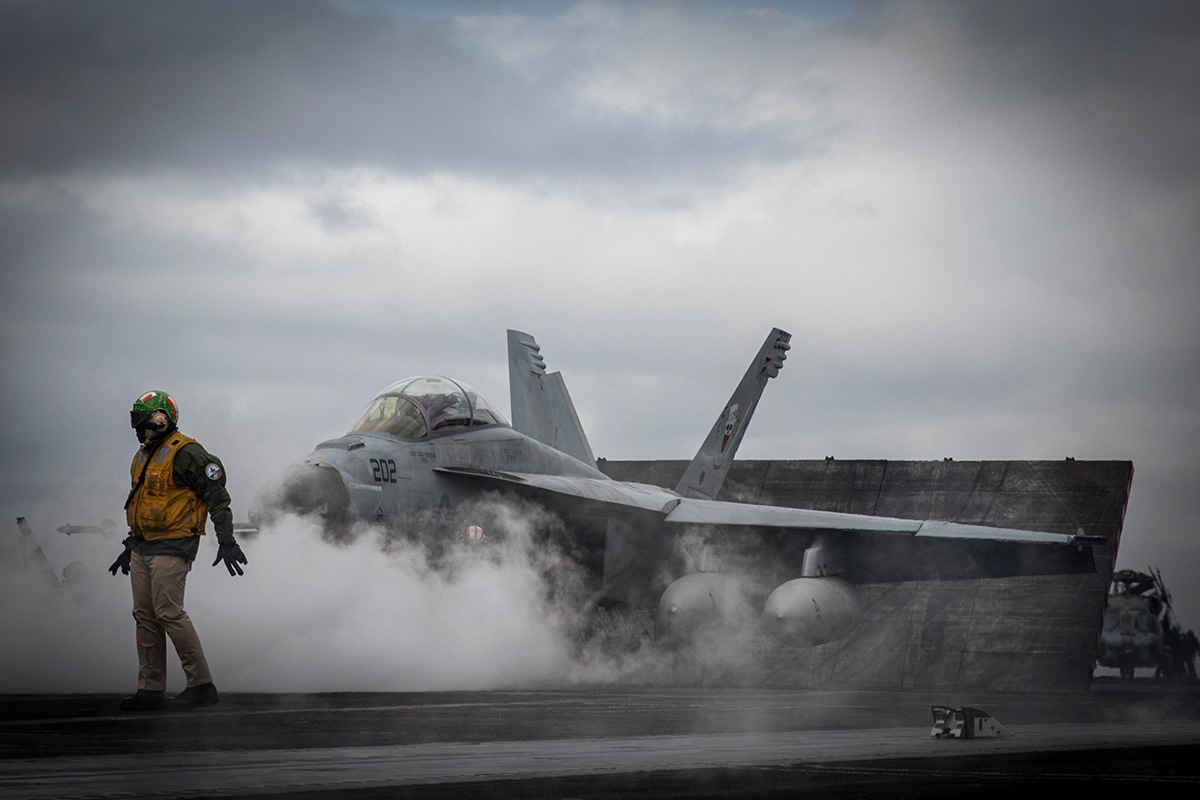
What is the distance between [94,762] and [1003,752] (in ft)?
17.0

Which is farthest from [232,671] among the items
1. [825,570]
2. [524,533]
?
[825,570]

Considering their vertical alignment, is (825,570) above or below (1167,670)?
above

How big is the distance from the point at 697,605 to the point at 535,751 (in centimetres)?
1210

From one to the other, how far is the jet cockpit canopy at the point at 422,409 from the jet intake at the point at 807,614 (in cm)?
511

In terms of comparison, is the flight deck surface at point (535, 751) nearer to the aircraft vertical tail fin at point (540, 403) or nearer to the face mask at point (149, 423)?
the face mask at point (149, 423)

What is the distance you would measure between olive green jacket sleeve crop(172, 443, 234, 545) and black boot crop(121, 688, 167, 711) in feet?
4.02

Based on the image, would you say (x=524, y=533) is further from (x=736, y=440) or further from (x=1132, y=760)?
(x=1132, y=760)

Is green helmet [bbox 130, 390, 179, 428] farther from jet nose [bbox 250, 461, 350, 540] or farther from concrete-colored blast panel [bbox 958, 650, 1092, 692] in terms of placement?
concrete-colored blast panel [bbox 958, 650, 1092, 692]

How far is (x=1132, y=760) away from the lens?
7629mm

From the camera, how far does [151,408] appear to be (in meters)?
9.75

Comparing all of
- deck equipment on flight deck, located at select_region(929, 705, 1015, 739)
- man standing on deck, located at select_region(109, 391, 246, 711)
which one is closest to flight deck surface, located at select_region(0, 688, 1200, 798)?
deck equipment on flight deck, located at select_region(929, 705, 1015, 739)

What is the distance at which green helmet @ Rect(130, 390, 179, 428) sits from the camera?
9703 millimetres

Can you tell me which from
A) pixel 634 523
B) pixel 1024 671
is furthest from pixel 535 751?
pixel 1024 671

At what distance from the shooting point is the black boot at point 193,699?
9539 millimetres
